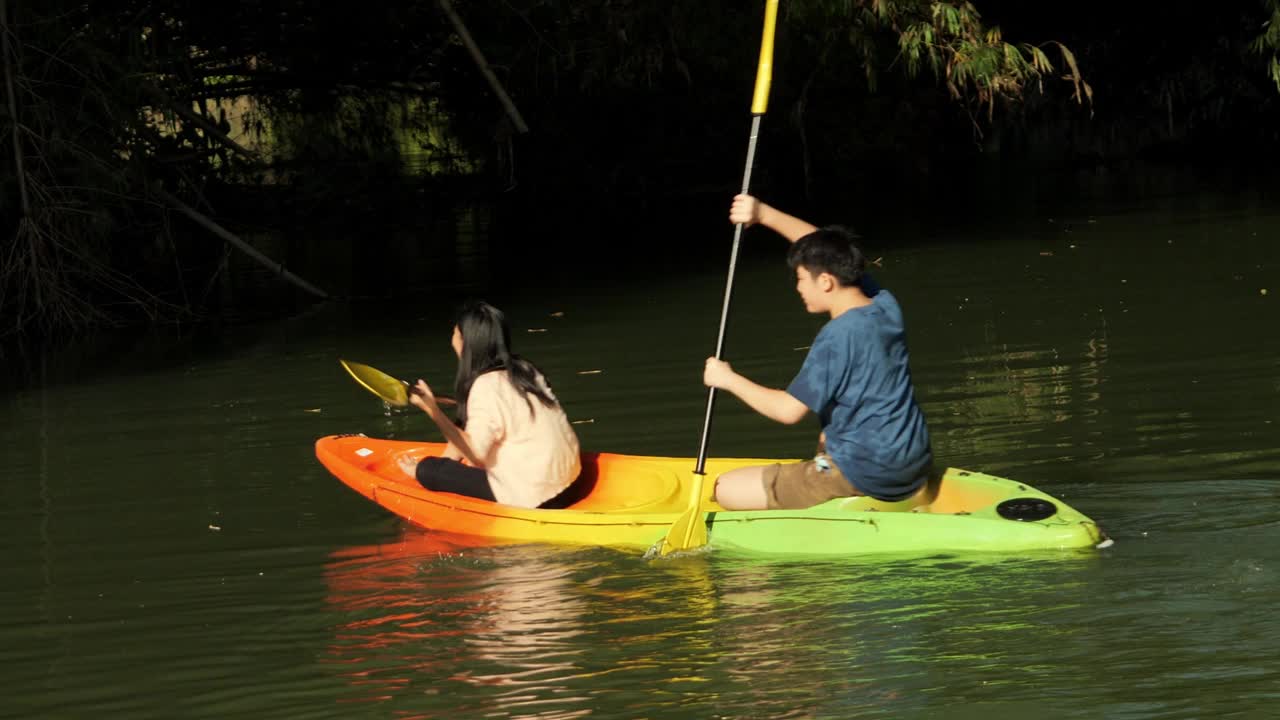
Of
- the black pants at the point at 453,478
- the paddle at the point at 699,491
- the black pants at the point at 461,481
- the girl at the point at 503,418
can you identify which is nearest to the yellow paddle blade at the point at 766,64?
the paddle at the point at 699,491

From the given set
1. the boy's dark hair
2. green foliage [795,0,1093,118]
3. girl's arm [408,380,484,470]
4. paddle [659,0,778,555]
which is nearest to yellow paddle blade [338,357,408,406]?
girl's arm [408,380,484,470]

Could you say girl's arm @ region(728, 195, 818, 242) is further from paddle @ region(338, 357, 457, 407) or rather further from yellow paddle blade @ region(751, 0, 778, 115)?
paddle @ region(338, 357, 457, 407)

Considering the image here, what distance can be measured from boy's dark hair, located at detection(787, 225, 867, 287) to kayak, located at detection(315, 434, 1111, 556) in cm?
84

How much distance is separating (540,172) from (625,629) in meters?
21.9

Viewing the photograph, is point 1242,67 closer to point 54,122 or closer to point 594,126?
point 594,126

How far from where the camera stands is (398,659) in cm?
523

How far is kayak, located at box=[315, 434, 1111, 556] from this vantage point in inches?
229

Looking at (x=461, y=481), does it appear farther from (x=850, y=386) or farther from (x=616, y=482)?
(x=850, y=386)

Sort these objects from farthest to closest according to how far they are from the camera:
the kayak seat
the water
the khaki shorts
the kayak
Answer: the kayak seat
the khaki shorts
the kayak
the water

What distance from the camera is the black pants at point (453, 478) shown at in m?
6.96

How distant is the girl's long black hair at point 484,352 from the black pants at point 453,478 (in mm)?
480

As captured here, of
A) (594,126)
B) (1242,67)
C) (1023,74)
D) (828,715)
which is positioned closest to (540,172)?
(594,126)

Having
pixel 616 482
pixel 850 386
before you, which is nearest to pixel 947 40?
pixel 616 482

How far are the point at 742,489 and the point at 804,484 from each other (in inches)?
13.3
